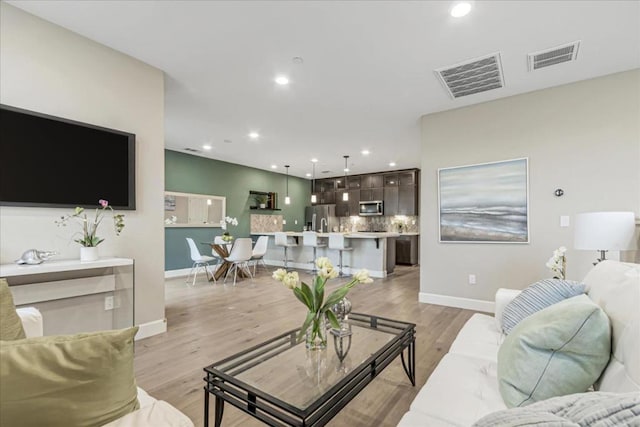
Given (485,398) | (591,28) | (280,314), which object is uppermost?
(591,28)

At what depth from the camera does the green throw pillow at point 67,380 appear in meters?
0.60

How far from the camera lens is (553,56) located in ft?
9.37

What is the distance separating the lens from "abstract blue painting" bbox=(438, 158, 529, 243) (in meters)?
3.66

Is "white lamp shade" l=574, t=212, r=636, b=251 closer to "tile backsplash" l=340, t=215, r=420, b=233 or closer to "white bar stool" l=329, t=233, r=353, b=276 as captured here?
"white bar stool" l=329, t=233, r=353, b=276

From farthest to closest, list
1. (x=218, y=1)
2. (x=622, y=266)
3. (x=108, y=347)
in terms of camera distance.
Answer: (x=218, y=1) < (x=622, y=266) < (x=108, y=347)

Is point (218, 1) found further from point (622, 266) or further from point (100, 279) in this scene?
point (622, 266)

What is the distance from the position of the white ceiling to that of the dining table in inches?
108

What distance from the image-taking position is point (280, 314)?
385cm

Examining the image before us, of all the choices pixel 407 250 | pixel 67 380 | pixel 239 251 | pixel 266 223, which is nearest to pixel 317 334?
pixel 67 380

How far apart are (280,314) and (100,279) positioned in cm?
198

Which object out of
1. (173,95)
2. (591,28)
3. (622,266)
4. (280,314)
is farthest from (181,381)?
(591,28)

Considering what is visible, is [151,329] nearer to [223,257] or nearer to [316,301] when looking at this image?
[316,301]

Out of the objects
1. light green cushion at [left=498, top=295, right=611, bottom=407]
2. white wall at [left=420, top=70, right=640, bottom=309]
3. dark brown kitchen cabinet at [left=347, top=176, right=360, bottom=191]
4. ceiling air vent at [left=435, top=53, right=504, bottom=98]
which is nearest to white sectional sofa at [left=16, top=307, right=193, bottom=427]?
light green cushion at [left=498, top=295, right=611, bottom=407]

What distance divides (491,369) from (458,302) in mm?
2813
